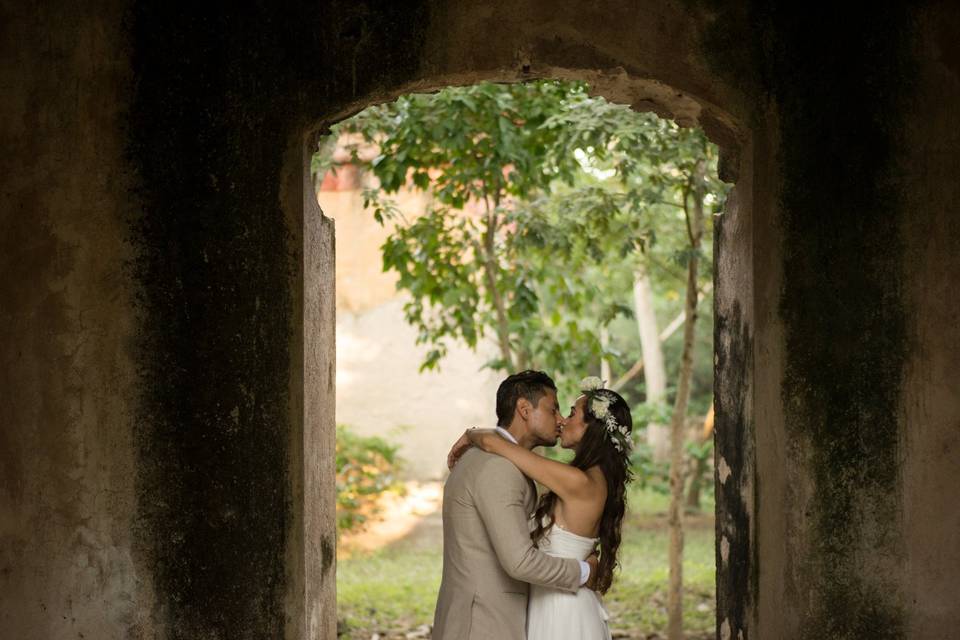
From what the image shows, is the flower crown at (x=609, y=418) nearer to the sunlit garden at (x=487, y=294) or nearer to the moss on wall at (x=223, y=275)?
the sunlit garden at (x=487, y=294)

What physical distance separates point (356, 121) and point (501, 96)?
1166 millimetres

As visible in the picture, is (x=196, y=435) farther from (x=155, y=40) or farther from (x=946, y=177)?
(x=946, y=177)

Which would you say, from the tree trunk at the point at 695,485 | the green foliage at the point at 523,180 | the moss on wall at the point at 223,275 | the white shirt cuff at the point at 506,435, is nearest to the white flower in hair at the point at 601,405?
the white shirt cuff at the point at 506,435

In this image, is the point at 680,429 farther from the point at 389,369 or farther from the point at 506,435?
the point at 389,369

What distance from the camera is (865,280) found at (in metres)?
3.62

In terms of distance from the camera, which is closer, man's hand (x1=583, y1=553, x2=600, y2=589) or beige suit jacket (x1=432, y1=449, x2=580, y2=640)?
beige suit jacket (x1=432, y1=449, x2=580, y2=640)

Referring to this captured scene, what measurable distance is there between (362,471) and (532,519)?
8234mm

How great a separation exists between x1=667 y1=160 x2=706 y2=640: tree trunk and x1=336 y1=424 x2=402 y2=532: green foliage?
15.4ft

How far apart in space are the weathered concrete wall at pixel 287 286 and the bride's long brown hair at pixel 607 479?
2.15ft

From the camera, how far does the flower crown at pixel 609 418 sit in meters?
4.14

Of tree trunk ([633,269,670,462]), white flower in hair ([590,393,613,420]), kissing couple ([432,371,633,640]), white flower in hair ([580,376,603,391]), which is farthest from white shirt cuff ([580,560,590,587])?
tree trunk ([633,269,670,462])

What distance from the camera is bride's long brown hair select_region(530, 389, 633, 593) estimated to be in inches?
164

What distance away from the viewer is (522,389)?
13.1 ft

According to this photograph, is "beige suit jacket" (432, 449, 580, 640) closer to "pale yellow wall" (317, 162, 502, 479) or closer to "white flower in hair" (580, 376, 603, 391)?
"white flower in hair" (580, 376, 603, 391)
